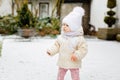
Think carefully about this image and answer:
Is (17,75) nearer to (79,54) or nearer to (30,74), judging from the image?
(30,74)

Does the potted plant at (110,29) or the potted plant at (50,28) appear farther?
the potted plant at (50,28)

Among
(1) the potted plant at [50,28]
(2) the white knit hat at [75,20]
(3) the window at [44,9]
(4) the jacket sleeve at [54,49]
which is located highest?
(2) the white knit hat at [75,20]

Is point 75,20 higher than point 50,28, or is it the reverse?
point 75,20

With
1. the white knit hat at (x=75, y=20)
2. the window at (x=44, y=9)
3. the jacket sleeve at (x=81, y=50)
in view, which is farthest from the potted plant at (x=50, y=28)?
the jacket sleeve at (x=81, y=50)

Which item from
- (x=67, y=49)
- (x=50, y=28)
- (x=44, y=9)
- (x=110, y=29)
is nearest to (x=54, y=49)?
(x=67, y=49)

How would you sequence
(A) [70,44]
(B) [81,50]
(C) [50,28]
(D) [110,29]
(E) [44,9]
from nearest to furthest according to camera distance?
(B) [81,50] < (A) [70,44] < (D) [110,29] < (C) [50,28] < (E) [44,9]

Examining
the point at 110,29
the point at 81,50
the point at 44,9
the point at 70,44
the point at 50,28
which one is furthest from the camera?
the point at 44,9

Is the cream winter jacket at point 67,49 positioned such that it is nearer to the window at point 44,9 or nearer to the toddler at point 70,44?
the toddler at point 70,44

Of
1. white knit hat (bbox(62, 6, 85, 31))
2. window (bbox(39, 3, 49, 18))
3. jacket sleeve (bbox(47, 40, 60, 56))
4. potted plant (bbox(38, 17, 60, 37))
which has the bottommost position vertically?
potted plant (bbox(38, 17, 60, 37))

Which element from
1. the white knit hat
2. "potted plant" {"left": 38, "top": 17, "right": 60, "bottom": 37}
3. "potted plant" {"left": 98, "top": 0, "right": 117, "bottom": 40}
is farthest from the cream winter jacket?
"potted plant" {"left": 38, "top": 17, "right": 60, "bottom": 37}

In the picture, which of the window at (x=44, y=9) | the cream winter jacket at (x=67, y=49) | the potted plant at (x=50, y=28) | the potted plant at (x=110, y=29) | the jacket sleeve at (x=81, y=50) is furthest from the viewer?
the window at (x=44, y=9)

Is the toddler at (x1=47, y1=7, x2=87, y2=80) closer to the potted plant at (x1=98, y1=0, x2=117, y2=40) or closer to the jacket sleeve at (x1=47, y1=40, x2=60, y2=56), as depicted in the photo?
the jacket sleeve at (x1=47, y1=40, x2=60, y2=56)

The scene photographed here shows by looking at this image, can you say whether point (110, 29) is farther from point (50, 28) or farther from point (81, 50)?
point (81, 50)

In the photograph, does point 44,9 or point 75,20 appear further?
point 44,9
